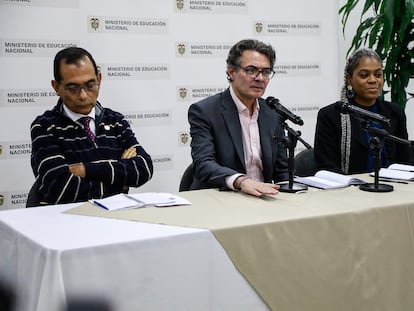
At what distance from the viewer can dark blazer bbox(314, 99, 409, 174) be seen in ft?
9.98

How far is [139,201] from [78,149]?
659mm

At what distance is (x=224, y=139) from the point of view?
2689mm

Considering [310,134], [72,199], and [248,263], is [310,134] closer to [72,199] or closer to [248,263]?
[72,199]

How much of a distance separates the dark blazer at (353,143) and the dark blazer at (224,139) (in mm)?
375

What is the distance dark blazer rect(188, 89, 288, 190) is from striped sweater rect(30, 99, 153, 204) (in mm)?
272

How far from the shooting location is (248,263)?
1765 mm

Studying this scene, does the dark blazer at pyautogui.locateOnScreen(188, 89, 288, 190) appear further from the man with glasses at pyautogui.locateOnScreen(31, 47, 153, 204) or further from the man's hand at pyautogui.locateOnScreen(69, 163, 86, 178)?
the man's hand at pyautogui.locateOnScreen(69, 163, 86, 178)

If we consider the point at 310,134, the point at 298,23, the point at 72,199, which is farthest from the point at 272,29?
the point at 72,199

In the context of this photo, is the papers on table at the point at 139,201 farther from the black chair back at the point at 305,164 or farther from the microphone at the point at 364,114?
the black chair back at the point at 305,164

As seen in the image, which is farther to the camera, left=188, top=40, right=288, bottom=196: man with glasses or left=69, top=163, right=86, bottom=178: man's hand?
left=188, top=40, right=288, bottom=196: man with glasses

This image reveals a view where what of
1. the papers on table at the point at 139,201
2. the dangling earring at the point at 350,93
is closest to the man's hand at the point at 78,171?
the papers on table at the point at 139,201

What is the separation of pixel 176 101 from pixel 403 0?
68.5 inches

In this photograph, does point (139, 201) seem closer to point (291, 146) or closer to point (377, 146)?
point (291, 146)

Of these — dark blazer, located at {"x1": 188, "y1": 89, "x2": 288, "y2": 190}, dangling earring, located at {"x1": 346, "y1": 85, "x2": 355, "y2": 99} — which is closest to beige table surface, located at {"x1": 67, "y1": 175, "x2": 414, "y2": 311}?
dark blazer, located at {"x1": 188, "y1": 89, "x2": 288, "y2": 190}
